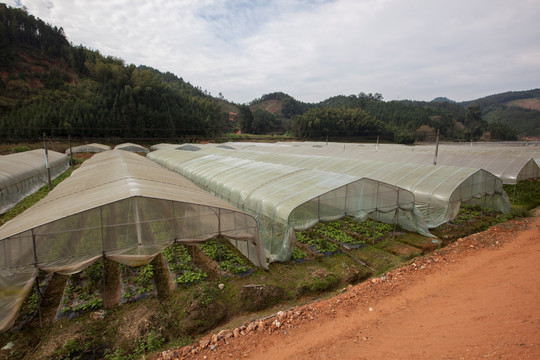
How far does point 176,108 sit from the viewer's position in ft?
178

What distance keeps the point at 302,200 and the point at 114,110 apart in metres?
45.8

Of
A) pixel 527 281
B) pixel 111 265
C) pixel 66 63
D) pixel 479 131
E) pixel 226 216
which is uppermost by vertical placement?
pixel 66 63

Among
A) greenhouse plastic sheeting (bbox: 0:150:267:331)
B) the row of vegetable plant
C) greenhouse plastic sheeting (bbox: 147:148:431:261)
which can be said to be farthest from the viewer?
the row of vegetable plant

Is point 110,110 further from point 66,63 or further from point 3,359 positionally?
point 3,359

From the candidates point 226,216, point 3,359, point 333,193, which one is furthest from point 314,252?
point 3,359

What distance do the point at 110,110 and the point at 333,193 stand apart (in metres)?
47.4

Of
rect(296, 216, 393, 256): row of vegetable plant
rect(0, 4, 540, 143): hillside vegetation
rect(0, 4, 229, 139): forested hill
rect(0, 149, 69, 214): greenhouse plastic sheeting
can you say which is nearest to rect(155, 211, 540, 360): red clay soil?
rect(296, 216, 393, 256): row of vegetable plant

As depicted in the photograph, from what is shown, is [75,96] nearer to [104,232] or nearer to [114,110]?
[114,110]

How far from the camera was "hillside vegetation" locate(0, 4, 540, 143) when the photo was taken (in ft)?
131

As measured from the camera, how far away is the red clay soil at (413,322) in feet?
14.3

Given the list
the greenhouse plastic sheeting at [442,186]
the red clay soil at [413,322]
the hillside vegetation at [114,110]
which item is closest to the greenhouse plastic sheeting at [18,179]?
the red clay soil at [413,322]

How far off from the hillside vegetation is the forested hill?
0.45 ft

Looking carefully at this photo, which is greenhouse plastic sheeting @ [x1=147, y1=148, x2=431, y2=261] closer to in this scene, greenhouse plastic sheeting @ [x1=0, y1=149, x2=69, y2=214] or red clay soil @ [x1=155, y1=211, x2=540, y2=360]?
red clay soil @ [x1=155, y1=211, x2=540, y2=360]

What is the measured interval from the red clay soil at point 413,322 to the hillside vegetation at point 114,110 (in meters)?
30.3
